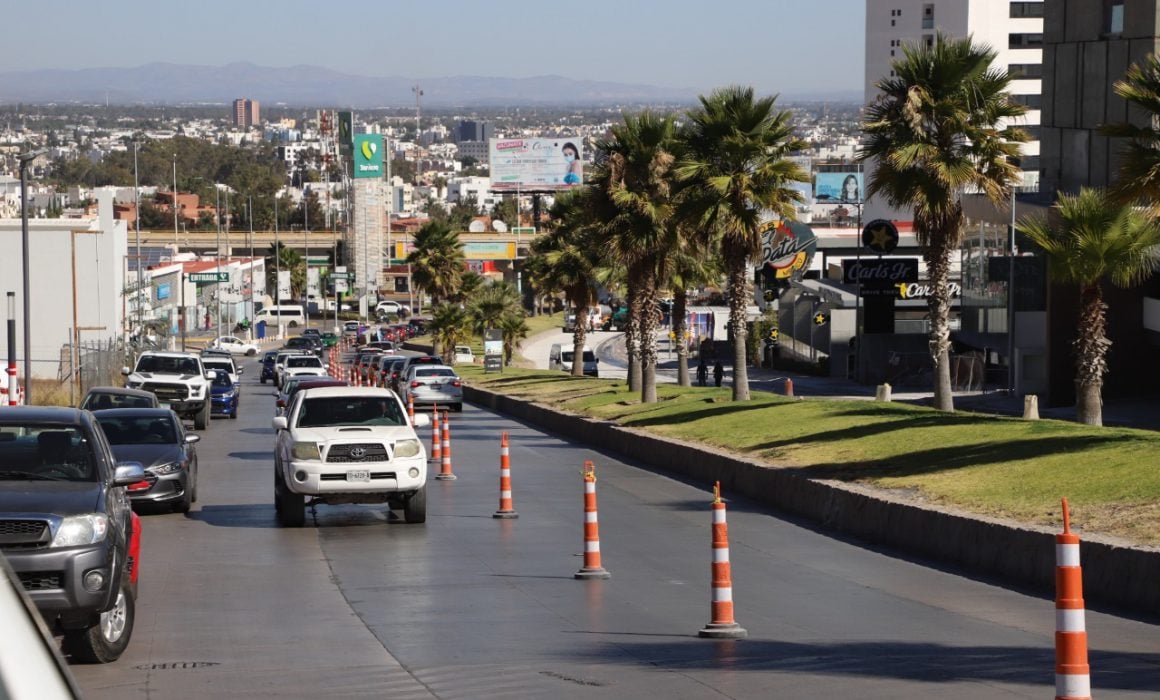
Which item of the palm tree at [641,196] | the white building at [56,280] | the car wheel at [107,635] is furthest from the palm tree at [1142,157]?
the white building at [56,280]

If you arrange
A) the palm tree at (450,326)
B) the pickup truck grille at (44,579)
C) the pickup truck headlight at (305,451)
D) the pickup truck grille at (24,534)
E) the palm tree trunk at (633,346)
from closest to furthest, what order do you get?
the pickup truck grille at (44,579)
the pickup truck grille at (24,534)
the pickup truck headlight at (305,451)
the palm tree trunk at (633,346)
the palm tree at (450,326)

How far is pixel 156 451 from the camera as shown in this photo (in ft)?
71.4

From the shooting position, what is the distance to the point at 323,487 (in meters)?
19.4

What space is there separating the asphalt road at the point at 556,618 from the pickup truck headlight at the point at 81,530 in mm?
908

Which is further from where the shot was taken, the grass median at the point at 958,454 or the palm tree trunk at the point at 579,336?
the palm tree trunk at the point at 579,336

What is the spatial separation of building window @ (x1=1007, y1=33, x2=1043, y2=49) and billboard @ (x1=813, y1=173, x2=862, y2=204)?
25.1m

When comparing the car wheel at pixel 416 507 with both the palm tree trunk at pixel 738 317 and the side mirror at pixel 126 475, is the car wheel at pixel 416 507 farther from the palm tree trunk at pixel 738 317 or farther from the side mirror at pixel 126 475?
the palm tree trunk at pixel 738 317

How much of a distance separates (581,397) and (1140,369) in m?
17.5

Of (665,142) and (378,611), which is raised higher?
(665,142)

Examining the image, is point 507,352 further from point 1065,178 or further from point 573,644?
point 573,644

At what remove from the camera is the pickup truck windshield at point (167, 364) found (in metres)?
40.2

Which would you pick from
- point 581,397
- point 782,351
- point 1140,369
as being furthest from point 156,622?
point 782,351

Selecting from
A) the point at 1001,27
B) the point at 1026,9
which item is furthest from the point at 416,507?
the point at 1001,27

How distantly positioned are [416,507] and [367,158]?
176 m
